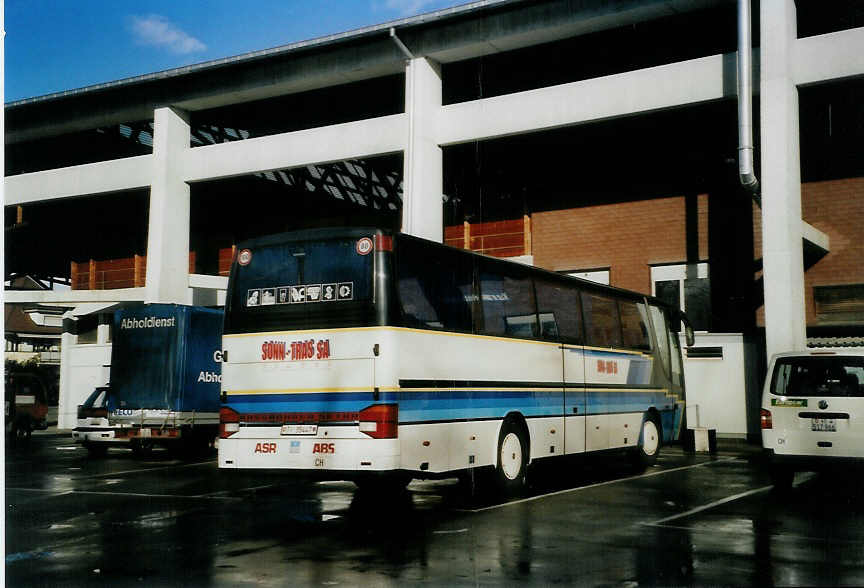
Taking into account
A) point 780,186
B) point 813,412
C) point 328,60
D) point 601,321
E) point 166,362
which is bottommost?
point 813,412

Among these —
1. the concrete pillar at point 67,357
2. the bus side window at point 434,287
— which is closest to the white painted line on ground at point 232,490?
the bus side window at point 434,287

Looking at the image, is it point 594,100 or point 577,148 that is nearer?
point 594,100

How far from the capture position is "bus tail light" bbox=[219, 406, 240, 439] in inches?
482

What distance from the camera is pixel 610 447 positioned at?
1667 centimetres

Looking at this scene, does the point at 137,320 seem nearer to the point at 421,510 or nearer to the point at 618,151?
the point at 421,510

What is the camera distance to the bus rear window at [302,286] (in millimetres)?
11547

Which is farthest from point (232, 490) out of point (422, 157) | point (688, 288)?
point (688, 288)

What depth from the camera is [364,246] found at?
11.6 m

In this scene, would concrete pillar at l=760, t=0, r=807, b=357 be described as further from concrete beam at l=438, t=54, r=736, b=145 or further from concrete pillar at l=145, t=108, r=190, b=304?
concrete pillar at l=145, t=108, r=190, b=304

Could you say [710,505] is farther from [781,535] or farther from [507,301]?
[507,301]

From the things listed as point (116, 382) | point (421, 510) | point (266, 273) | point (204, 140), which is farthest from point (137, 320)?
point (204, 140)

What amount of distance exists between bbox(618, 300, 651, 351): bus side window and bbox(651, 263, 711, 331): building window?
7.76 m

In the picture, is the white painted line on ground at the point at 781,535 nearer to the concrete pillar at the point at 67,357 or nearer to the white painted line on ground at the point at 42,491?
the white painted line on ground at the point at 42,491

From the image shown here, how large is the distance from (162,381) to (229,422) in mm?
9240
